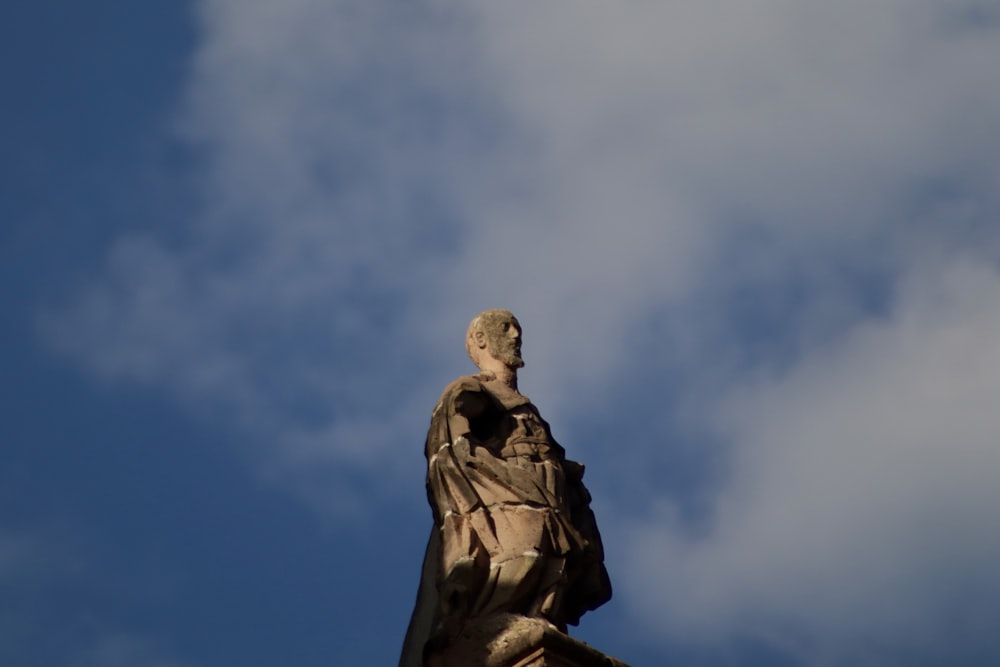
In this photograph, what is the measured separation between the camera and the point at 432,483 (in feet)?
46.0

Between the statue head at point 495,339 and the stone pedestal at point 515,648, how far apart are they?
3.05 meters

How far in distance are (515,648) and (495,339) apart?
11.8 feet

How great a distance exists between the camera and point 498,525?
1353cm

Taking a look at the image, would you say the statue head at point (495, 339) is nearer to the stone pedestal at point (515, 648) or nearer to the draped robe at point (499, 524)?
the draped robe at point (499, 524)

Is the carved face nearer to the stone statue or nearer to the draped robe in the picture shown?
the stone statue

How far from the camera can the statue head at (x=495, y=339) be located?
50.9ft

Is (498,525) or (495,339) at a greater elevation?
(495,339)

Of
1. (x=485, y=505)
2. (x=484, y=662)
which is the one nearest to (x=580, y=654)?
(x=484, y=662)

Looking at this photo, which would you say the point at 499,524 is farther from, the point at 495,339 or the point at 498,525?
the point at 495,339

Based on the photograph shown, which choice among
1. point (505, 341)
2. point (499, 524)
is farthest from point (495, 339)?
point (499, 524)

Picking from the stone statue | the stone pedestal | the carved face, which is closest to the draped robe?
the stone statue

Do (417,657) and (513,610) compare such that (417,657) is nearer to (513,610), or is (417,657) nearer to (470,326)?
(513,610)

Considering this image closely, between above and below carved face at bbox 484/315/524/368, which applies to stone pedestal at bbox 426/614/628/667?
below

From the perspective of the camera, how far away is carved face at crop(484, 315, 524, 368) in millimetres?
15508
